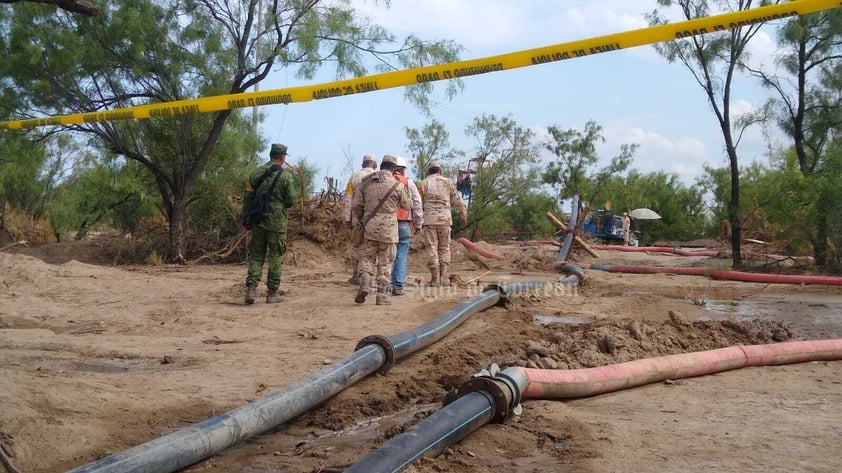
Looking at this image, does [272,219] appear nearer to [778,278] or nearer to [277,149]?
[277,149]

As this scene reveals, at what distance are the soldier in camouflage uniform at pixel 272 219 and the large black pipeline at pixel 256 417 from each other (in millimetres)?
3483

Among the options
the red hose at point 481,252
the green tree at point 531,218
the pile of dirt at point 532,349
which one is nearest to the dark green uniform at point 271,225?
the pile of dirt at point 532,349

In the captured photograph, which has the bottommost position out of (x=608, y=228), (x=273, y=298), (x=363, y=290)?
(x=273, y=298)

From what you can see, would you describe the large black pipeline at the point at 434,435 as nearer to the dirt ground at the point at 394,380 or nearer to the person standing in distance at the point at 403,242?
the dirt ground at the point at 394,380

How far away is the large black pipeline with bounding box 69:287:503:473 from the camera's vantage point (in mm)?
2957

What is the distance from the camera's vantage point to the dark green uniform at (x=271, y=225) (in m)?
8.70

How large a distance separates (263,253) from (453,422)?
5.94 metres

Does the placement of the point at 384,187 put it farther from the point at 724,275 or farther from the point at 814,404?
the point at 724,275

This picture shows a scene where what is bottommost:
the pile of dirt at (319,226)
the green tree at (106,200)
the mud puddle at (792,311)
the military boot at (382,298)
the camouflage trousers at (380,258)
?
the mud puddle at (792,311)

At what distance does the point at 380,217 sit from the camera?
344 inches

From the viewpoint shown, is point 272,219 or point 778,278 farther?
point 778,278

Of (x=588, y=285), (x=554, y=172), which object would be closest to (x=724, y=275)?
(x=588, y=285)

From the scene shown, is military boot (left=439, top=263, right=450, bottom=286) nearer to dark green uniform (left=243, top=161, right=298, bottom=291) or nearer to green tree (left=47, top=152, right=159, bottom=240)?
dark green uniform (left=243, top=161, right=298, bottom=291)

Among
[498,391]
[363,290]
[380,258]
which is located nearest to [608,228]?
[380,258]
